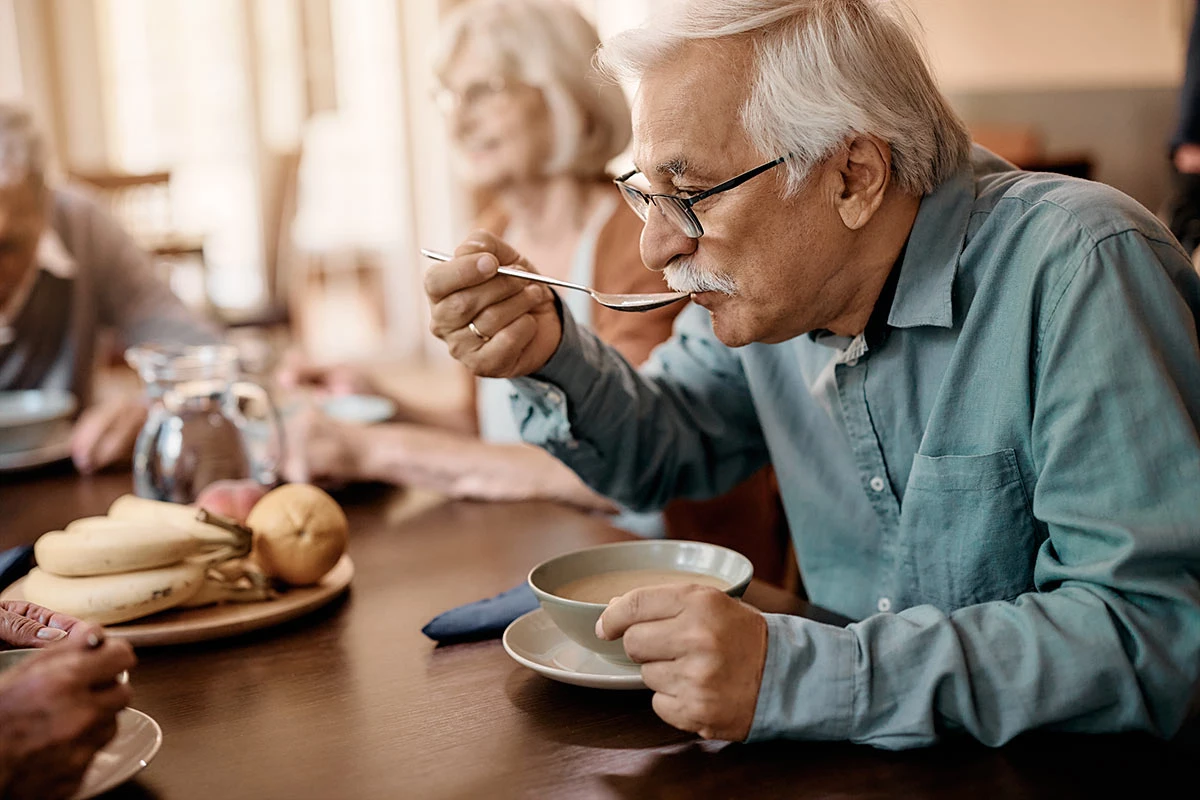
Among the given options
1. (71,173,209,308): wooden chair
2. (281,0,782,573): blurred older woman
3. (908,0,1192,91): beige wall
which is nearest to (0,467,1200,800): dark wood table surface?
(281,0,782,573): blurred older woman

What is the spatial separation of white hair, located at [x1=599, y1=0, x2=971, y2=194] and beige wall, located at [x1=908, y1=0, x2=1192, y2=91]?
14.3 feet

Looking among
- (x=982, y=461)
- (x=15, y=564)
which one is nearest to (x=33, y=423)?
(x=15, y=564)

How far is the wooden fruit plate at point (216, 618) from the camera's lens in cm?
104

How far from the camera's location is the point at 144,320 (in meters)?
2.59

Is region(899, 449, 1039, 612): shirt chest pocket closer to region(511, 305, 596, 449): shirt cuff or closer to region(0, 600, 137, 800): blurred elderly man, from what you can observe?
region(511, 305, 596, 449): shirt cuff

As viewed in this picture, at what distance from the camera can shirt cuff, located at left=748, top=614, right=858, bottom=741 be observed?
2.63 feet

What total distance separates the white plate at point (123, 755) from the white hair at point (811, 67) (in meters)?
0.67

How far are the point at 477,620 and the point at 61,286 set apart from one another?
6.16 ft

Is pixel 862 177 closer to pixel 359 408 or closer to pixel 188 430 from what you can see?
pixel 188 430

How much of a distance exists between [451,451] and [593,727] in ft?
2.79

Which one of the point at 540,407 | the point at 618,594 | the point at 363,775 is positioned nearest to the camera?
the point at 363,775

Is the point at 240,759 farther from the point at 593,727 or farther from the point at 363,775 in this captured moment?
the point at 593,727

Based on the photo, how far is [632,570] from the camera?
1049mm

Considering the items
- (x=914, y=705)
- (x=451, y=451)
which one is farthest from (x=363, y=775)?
(x=451, y=451)
